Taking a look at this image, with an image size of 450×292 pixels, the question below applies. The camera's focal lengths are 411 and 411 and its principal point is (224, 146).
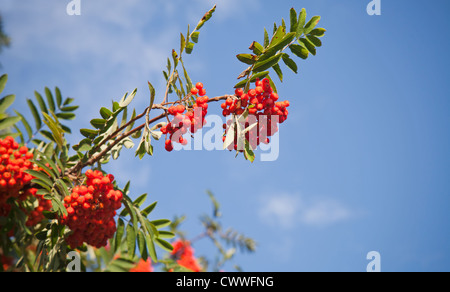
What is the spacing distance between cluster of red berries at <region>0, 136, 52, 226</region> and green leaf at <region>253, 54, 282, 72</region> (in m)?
1.95

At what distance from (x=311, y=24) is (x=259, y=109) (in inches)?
31.6

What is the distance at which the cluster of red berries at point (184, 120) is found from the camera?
9.46 feet

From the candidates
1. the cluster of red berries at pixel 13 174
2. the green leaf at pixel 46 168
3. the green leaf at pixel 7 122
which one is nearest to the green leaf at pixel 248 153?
the green leaf at pixel 46 168

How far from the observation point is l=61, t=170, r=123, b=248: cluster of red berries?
3.13 metres

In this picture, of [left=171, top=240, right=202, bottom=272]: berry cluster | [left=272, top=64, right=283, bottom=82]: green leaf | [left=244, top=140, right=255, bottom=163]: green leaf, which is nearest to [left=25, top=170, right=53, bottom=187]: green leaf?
[left=244, top=140, right=255, bottom=163]: green leaf

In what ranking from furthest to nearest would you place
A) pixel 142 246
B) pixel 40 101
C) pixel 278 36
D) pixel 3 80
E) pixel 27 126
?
pixel 40 101
pixel 27 126
pixel 3 80
pixel 142 246
pixel 278 36

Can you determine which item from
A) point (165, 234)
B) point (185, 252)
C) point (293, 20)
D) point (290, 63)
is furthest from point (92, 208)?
point (185, 252)

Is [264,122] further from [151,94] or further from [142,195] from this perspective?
[142,195]

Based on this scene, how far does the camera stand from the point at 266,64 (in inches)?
117

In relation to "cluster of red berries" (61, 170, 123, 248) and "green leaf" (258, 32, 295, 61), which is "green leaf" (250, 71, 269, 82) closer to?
"green leaf" (258, 32, 295, 61)

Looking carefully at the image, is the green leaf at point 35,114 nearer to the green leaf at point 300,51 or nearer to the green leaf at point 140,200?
the green leaf at point 140,200

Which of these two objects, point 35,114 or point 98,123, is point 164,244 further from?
point 35,114
